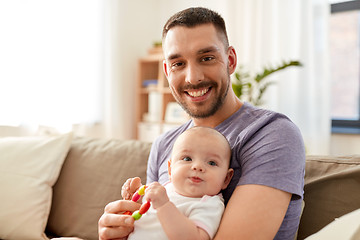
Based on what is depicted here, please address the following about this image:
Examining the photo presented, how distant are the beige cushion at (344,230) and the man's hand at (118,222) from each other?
51cm

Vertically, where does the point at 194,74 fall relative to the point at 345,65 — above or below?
below

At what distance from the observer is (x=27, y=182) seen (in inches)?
66.1

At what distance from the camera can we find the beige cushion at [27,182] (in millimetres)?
1624

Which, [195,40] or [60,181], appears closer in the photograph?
[195,40]

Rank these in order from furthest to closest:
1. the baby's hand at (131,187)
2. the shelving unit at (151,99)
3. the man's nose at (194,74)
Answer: the shelving unit at (151,99)
the man's nose at (194,74)
the baby's hand at (131,187)

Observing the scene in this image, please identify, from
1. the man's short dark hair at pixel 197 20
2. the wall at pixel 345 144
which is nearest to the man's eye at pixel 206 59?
the man's short dark hair at pixel 197 20

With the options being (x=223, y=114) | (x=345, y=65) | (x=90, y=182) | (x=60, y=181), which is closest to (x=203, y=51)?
(x=223, y=114)

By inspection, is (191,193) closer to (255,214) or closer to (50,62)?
(255,214)

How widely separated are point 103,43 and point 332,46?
8.61 feet

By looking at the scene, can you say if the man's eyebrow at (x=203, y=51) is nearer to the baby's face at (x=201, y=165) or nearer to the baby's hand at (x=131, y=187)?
the baby's face at (x=201, y=165)

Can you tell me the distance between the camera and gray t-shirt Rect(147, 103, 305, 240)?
0.98 metres

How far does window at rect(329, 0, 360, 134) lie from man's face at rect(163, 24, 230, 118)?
9.35ft

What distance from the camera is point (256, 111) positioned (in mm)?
1250

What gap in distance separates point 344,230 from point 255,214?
8.6 inches
